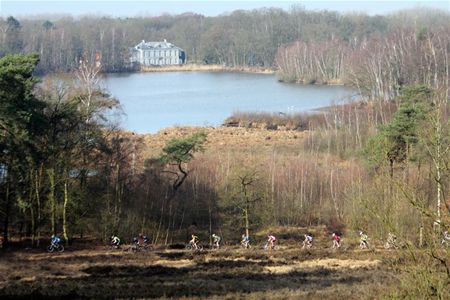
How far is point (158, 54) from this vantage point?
458ft

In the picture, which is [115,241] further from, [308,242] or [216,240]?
[308,242]

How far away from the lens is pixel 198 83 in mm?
94625

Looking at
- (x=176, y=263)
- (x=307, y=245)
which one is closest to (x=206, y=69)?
(x=307, y=245)

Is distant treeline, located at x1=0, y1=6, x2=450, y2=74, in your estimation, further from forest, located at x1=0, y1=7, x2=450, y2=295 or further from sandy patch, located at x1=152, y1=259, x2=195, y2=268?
sandy patch, located at x1=152, y1=259, x2=195, y2=268

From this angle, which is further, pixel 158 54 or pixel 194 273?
pixel 158 54

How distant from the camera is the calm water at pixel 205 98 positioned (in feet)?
190

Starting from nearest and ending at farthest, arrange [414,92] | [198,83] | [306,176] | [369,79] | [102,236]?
[102,236] < [306,176] < [414,92] < [369,79] < [198,83]

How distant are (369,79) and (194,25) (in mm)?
97903

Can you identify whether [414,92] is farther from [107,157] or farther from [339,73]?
[339,73]

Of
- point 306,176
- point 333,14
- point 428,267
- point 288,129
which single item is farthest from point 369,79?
point 333,14

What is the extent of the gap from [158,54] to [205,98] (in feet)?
222

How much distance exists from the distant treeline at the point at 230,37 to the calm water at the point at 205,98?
40.0 feet

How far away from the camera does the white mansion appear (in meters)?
138

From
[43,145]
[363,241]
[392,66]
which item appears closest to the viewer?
[363,241]
